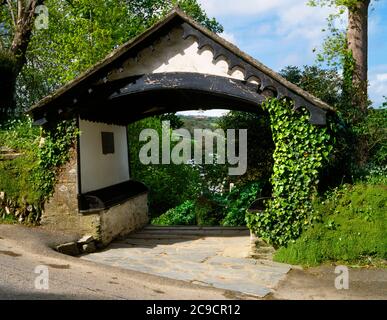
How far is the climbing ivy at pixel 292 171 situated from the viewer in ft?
27.8

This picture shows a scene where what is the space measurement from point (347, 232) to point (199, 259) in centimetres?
295

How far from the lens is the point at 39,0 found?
63.2 feet

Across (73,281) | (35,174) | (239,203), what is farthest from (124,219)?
(73,281)

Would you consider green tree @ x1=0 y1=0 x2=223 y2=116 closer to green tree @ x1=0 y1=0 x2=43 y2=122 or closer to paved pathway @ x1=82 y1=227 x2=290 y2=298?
green tree @ x1=0 y1=0 x2=43 y2=122

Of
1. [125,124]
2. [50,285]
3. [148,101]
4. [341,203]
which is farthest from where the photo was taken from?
[125,124]

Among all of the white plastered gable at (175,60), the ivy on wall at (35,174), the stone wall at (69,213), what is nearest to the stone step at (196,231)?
the stone wall at (69,213)

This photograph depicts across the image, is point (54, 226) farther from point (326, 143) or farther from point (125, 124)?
point (326, 143)

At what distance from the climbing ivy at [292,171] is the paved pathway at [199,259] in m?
0.76

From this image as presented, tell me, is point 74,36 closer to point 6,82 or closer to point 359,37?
point 6,82

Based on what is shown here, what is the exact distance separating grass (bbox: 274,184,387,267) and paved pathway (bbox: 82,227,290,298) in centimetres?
51

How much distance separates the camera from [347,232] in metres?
8.18

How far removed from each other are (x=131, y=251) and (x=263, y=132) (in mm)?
7640
